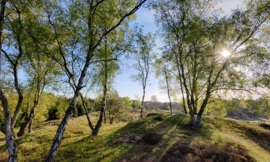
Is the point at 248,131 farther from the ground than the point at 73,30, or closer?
closer

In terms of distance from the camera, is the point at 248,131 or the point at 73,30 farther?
the point at 248,131

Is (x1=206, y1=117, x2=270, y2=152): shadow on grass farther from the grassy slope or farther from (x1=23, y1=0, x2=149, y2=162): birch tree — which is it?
(x1=23, y1=0, x2=149, y2=162): birch tree

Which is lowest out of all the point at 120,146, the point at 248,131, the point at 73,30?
the point at 120,146

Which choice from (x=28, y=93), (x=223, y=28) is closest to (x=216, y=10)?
(x=223, y=28)

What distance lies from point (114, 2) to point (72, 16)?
13.4 ft

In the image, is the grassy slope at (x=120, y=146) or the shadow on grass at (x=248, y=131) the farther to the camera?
the shadow on grass at (x=248, y=131)

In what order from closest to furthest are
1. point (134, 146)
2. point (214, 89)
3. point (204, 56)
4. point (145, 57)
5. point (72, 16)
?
1. point (72, 16)
2. point (134, 146)
3. point (214, 89)
4. point (204, 56)
5. point (145, 57)

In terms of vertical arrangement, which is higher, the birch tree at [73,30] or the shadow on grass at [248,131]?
the birch tree at [73,30]

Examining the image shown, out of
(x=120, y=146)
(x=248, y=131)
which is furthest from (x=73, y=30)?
(x=248, y=131)

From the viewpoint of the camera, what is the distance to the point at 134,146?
35.5 ft

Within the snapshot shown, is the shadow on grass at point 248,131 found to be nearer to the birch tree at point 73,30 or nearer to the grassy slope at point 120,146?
the grassy slope at point 120,146

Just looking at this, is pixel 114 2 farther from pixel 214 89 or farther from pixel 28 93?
pixel 28 93

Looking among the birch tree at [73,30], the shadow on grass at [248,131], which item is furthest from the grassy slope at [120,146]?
the birch tree at [73,30]

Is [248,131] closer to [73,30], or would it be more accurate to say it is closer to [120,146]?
[120,146]
